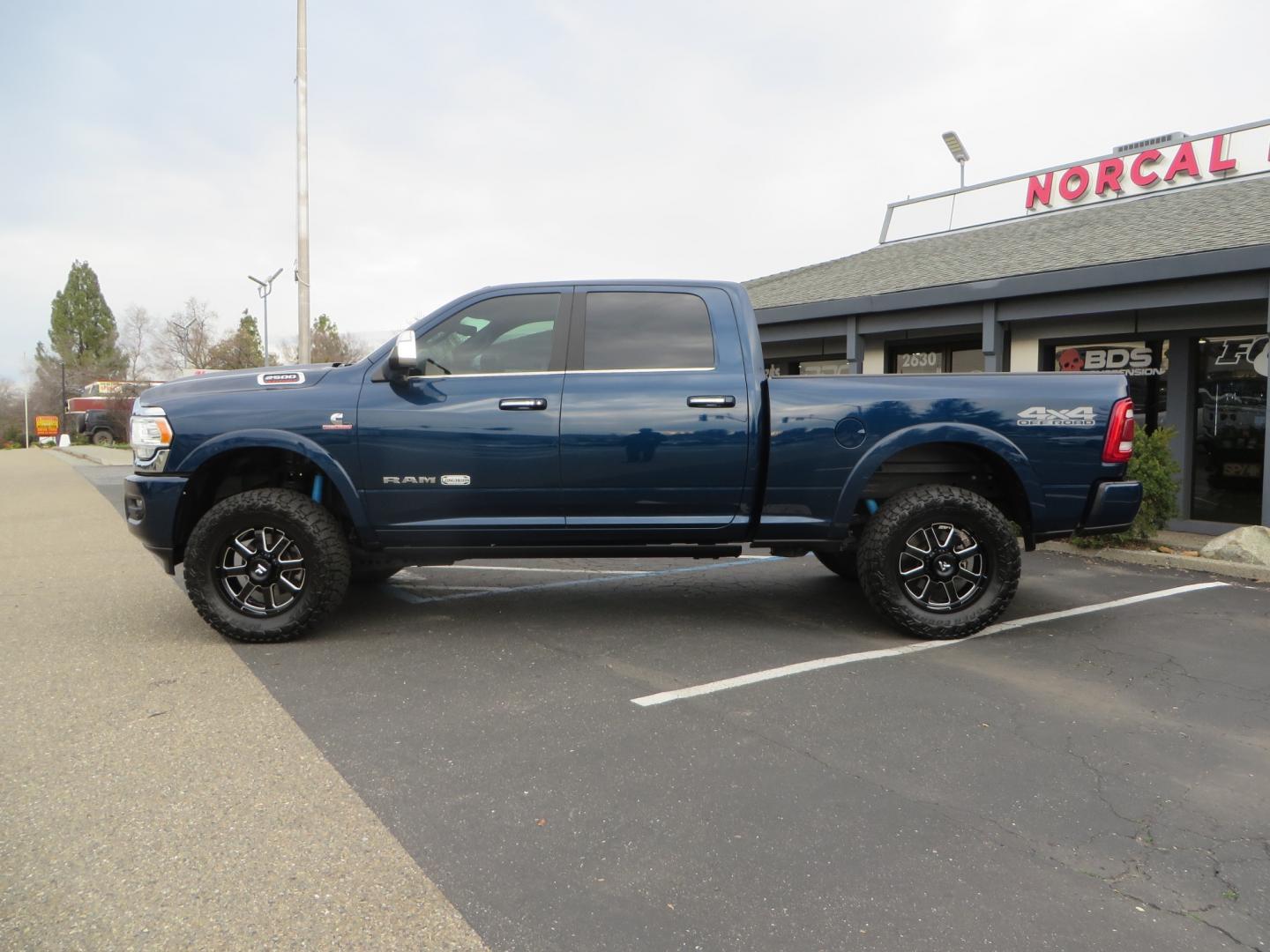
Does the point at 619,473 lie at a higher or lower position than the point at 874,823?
higher

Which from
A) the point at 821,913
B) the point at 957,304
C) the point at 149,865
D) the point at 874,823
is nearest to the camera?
the point at 821,913

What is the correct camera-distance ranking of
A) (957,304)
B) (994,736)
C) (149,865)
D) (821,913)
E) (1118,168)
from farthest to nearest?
(1118,168), (957,304), (994,736), (149,865), (821,913)

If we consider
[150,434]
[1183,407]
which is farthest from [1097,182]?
[150,434]

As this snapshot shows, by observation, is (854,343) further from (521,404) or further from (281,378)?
(281,378)

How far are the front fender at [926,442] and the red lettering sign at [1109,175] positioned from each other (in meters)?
11.7

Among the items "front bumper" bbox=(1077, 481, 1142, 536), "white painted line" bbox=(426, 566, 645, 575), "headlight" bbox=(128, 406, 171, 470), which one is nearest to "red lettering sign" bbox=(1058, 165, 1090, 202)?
"front bumper" bbox=(1077, 481, 1142, 536)

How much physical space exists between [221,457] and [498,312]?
177cm

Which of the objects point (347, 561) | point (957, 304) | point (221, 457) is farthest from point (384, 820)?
point (957, 304)

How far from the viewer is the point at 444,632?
508 centimetres

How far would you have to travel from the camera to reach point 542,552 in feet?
16.3

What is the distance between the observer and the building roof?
32.7 feet

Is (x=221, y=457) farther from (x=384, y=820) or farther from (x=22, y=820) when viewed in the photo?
(x=384, y=820)

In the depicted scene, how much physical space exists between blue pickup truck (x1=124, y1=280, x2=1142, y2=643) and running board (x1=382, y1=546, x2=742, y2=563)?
0.05 ft

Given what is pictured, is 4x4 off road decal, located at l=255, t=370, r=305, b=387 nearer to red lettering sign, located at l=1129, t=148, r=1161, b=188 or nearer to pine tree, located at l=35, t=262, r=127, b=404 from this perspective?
red lettering sign, located at l=1129, t=148, r=1161, b=188
